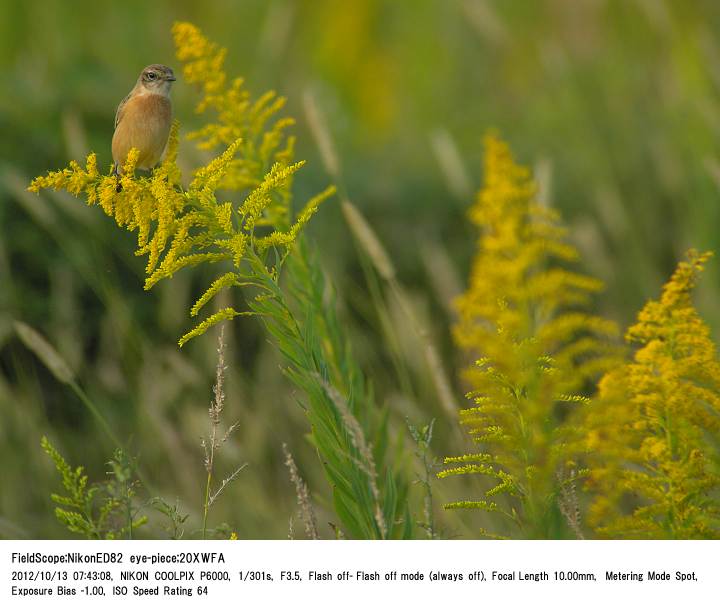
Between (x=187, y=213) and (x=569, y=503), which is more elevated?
(x=187, y=213)

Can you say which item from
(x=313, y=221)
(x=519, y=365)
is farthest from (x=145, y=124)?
(x=313, y=221)

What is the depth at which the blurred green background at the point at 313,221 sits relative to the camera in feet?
7.00

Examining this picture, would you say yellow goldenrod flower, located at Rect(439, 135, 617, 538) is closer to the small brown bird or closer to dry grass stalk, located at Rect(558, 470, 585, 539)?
dry grass stalk, located at Rect(558, 470, 585, 539)

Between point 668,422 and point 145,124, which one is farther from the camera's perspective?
point 145,124

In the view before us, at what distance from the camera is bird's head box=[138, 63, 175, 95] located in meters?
1.18

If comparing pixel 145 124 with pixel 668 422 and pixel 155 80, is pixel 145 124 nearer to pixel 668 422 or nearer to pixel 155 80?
pixel 155 80

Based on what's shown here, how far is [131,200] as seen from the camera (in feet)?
2.99

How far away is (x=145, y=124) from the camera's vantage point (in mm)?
1062

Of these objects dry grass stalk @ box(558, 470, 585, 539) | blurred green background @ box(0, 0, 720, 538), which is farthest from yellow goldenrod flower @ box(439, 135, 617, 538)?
blurred green background @ box(0, 0, 720, 538)

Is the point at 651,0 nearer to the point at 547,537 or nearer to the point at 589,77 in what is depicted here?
the point at 589,77

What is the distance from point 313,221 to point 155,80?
1912 mm

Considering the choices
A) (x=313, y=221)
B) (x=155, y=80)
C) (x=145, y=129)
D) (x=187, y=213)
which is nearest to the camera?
(x=187, y=213)

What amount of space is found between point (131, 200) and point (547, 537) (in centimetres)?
54
